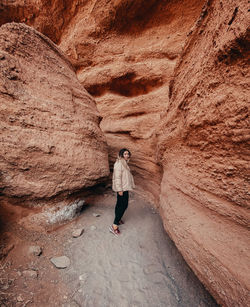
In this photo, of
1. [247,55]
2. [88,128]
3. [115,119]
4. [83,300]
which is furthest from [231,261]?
[115,119]

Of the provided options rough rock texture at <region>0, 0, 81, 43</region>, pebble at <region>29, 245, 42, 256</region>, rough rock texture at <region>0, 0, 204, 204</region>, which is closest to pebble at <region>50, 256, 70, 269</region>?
pebble at <region>29, 245, 42, 256</region>

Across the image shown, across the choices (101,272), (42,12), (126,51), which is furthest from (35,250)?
(42,12)

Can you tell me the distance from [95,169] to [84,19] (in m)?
4.88

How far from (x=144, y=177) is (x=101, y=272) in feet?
7.83

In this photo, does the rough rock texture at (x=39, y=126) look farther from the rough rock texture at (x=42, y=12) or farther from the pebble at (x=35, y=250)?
the rough rock texture at (x=42, y=12)

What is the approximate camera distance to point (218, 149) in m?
1.39

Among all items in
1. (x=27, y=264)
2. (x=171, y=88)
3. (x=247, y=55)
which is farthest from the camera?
(x=171, y=88)

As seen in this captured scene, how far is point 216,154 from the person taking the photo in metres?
1.42

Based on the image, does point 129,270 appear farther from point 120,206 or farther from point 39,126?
point 39,126

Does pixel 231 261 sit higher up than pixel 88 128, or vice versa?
pixel 88 128

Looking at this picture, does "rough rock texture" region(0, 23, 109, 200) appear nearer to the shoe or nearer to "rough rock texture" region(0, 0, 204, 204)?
the shoe

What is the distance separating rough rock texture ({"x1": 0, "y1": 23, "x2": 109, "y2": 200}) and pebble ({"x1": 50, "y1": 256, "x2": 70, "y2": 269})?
911 millimetres

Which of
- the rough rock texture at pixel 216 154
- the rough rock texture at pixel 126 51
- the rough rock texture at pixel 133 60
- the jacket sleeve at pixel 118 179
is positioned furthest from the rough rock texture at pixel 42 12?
the jacket sleeve at pixel 118 179

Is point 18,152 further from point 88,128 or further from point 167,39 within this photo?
point 167,39
